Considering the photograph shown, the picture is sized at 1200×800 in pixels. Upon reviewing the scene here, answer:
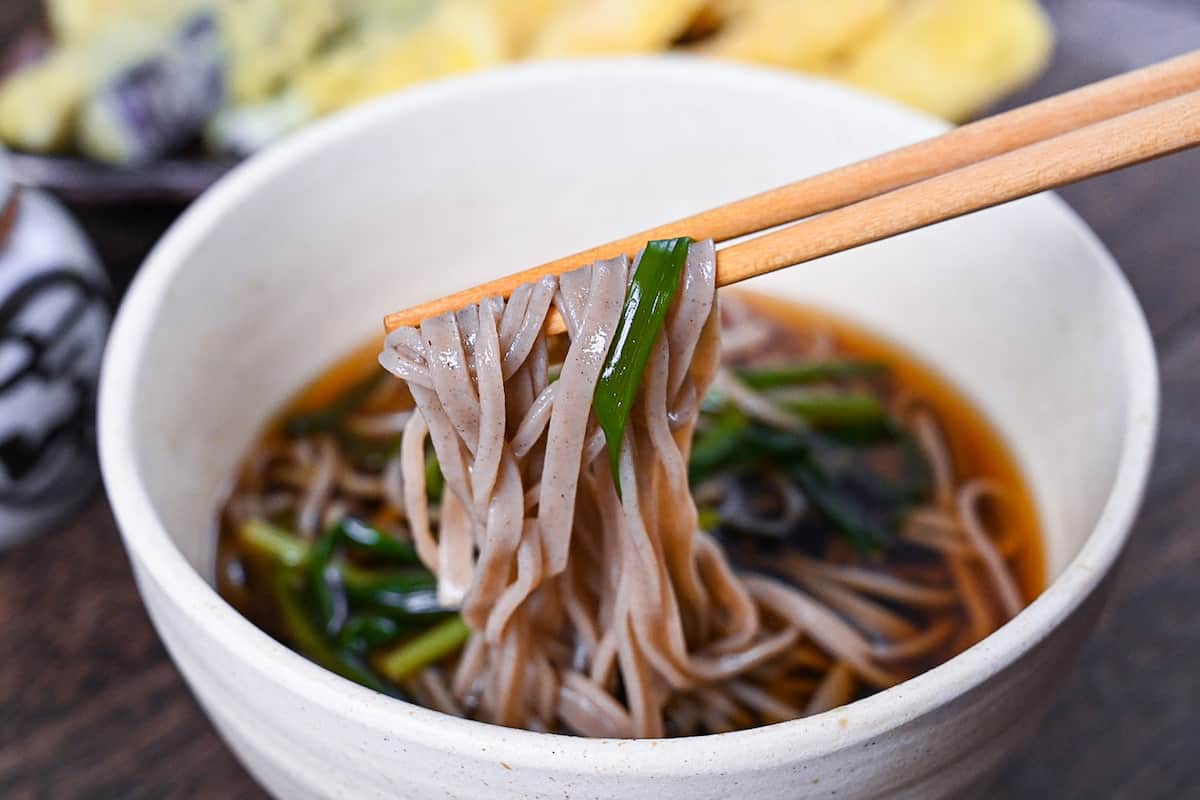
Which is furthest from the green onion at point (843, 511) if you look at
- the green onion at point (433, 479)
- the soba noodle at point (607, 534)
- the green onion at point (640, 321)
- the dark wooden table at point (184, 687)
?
the green onion at point (640, 321)

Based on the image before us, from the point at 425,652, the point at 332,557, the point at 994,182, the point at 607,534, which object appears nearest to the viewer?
the point at 994,182

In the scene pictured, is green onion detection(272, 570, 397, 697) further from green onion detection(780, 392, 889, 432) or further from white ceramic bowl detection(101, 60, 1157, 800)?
green onion detection(780, 392, 889, 432)

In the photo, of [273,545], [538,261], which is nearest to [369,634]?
[273,545]

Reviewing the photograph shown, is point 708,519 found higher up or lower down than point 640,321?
lower down

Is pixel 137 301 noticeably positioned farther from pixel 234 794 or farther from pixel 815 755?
pixel 815 755

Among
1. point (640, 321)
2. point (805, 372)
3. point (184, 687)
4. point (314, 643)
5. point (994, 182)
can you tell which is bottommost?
point (184, 687)

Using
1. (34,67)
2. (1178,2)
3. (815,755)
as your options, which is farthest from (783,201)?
(1178,2)

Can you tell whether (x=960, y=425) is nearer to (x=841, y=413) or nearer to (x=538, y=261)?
(x=841, y=413)
